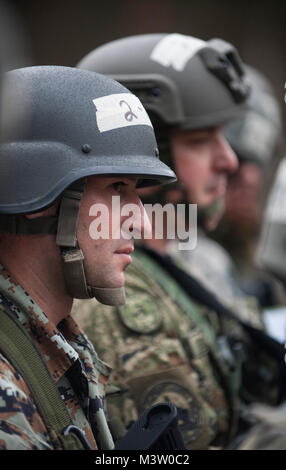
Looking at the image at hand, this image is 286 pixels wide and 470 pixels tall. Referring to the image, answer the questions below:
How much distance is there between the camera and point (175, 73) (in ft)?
9.28

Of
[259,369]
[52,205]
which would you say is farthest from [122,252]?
[259,369]

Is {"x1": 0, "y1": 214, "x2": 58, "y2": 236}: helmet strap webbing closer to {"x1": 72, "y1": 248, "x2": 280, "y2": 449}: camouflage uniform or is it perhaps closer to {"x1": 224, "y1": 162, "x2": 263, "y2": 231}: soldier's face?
{"x1": 72, "y1": 248, "x2": 280, "y2": 449}: camouflage uniform

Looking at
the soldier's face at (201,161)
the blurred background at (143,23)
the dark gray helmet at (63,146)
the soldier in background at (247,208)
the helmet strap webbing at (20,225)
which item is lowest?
the soldier in background at (247,208)

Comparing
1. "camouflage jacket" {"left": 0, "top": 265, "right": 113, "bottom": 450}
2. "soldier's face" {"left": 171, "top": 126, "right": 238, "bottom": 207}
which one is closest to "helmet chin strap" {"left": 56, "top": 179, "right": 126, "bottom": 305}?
"camouflage jacket" {"left": 0, "top": 265, "right": 113, "bottom": 450}

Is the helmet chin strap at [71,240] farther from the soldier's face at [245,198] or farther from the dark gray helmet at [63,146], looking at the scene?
the soldier's face at [245,198]

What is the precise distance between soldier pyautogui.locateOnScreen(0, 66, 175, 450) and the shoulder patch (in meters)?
0.60

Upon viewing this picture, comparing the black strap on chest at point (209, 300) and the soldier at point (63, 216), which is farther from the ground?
the soldier at point (63, 216)

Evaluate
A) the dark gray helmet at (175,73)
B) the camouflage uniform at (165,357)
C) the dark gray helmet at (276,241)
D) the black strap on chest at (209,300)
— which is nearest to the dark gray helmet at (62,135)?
the camouflage uniform at (165,357)

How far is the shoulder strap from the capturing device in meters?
A: 1.49

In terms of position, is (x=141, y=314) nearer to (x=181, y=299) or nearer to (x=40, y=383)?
(x=181, y=299)

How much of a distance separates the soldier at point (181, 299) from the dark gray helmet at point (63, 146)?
2.23 ft

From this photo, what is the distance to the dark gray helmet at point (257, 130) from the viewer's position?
16.5ft

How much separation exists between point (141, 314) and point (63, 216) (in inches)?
36.9

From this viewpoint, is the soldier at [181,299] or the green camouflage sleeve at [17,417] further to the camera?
the soldier at [181,299]
